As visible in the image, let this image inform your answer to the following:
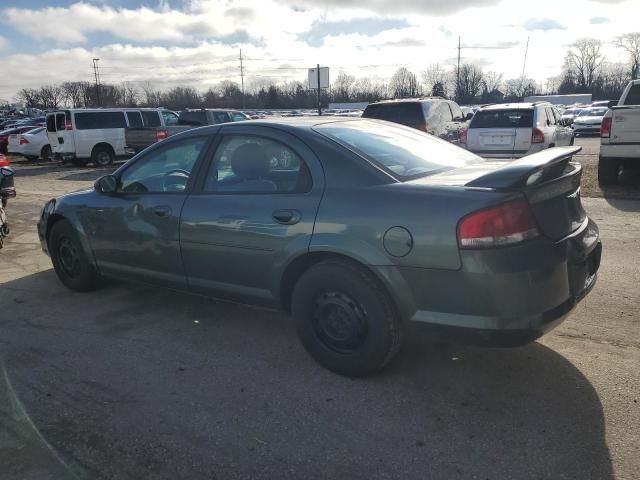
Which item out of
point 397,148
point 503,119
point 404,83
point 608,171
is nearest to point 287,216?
point 397,148

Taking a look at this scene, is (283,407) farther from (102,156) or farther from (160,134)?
(102,156)

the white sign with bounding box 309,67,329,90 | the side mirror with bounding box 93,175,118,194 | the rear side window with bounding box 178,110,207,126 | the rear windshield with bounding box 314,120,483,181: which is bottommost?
the side mirror with bounding box 93,175,118,194

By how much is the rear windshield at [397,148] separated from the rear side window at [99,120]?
17.5 metres

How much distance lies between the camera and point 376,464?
259 cm

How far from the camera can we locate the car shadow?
2.60 m

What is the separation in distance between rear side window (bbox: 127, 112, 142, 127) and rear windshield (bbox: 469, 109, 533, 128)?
12.7 m

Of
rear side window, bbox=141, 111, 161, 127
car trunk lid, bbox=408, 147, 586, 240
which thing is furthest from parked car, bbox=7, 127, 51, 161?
car trunk lid, bbox=408, 147, 586, 240

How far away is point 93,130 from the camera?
64.2 ft

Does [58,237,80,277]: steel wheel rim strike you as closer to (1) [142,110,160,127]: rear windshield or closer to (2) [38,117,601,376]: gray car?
(2) [38,117,601,376]: gray car

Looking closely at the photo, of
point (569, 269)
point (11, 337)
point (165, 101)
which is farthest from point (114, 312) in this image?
point (165, 101)

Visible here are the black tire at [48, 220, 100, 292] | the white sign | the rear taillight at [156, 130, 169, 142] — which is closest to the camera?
the black tire at [48, 220, 100, 292]

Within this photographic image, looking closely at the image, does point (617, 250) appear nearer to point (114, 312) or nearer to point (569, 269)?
point (569, 269)

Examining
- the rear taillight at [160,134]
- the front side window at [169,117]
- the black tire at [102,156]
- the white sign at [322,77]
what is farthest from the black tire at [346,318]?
the white sign at [322,77]

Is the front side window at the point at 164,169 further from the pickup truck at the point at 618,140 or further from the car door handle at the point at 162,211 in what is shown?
the pickup truck at the point at 618,140
